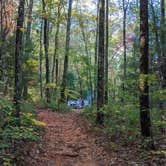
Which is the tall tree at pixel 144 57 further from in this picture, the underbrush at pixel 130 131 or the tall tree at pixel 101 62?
the tall tree at pixel 101 62

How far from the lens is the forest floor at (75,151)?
808cm

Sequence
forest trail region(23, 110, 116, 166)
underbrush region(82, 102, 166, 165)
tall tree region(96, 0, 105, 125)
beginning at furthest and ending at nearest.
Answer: tall tree region(96, 0, 105, 125), underbrush region(82, 102, 166, 165), forest trail region(23, 110, 116, 166)

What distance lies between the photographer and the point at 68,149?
9.55 m

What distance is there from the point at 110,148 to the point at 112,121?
305cm

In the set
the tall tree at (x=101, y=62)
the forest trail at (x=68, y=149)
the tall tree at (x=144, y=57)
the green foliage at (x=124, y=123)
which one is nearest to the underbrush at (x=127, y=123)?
the green foliage at (x=124, y=123)

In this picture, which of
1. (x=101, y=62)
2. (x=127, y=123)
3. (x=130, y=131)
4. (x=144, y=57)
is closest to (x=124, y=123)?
(x=127, y=123)

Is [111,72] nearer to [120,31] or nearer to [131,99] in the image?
[120,31]

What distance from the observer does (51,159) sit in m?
8.35

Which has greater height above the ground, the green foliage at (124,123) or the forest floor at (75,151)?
the green foliage at (124,123)

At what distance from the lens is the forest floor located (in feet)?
26.5

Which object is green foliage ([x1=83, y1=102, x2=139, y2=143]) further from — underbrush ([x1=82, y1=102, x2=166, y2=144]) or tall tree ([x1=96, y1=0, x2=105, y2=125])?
tall tree ([x1=96, y1=0, x2=105, y2=125])

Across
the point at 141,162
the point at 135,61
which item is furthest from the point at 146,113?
the point at 135,61

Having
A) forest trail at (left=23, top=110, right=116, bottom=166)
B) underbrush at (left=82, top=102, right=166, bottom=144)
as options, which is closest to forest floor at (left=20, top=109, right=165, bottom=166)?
forest trail at (left=23, top=110, right=116, bottom=166)

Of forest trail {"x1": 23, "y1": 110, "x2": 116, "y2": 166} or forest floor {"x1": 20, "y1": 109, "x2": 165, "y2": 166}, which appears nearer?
forest floor {"x1": 20, "y1": 109, "x2": 165, "y2": 166}
